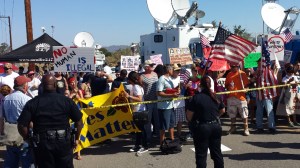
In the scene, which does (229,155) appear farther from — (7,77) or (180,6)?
(180,6)

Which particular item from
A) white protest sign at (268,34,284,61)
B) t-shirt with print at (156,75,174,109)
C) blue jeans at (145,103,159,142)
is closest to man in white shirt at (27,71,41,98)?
blue jeans at (145,103,159,142)

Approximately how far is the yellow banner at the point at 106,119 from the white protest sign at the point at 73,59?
44.5 inches

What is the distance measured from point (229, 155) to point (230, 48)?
2871mm

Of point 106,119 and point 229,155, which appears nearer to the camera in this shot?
point 229,155

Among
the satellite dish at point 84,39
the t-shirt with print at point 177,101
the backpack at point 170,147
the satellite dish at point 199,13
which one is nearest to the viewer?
the backpack at point 170,147

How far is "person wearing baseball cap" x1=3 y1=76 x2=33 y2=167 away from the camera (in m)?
5.59

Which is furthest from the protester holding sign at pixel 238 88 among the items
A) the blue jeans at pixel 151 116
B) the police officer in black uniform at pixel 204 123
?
the police officer in black uniform at pixel 204 123

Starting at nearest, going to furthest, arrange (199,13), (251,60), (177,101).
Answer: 1. (177,101)
2. (251,60)
3. (199,13)

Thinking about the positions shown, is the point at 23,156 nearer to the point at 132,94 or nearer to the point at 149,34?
the point at 132,94

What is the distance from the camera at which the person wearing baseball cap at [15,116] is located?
559 cm

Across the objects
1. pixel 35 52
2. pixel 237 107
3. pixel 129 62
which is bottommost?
pixel 237 107

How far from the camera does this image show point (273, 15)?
2023 centimetres

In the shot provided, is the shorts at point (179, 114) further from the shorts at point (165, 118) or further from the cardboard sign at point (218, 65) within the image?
the cardboard sign at point (218, 65)

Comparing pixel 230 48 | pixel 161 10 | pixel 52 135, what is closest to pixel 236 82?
pixel 230 48
